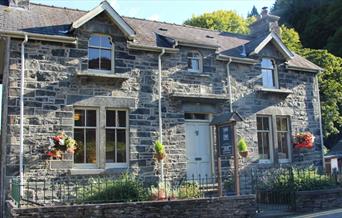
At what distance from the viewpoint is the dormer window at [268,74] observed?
789 inches

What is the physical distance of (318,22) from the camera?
44906 mm

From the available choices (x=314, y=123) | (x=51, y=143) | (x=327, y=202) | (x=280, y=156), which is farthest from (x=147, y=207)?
(x=314, y=123)

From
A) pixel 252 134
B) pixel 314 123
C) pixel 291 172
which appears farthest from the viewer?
pixel 314 123

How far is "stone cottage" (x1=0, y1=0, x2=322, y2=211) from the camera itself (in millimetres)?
14656

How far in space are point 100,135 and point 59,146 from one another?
5.49 feet

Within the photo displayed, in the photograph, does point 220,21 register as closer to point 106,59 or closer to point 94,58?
point 106,59

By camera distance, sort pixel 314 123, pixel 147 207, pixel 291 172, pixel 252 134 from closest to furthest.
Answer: pixel 147 207 → pixel 291 172 → pixel 252 134 → pixel 314 123

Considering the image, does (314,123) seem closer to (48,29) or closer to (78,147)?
(78,147)

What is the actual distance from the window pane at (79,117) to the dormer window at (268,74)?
852cm

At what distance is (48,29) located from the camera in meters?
15.7

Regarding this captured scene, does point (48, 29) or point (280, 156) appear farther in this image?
point (280, 156)

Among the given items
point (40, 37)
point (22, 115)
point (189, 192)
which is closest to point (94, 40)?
point (40, 37)

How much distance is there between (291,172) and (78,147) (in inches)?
293

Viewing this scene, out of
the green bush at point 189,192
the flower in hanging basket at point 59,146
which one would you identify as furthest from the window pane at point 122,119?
the green bush at point 189,192
